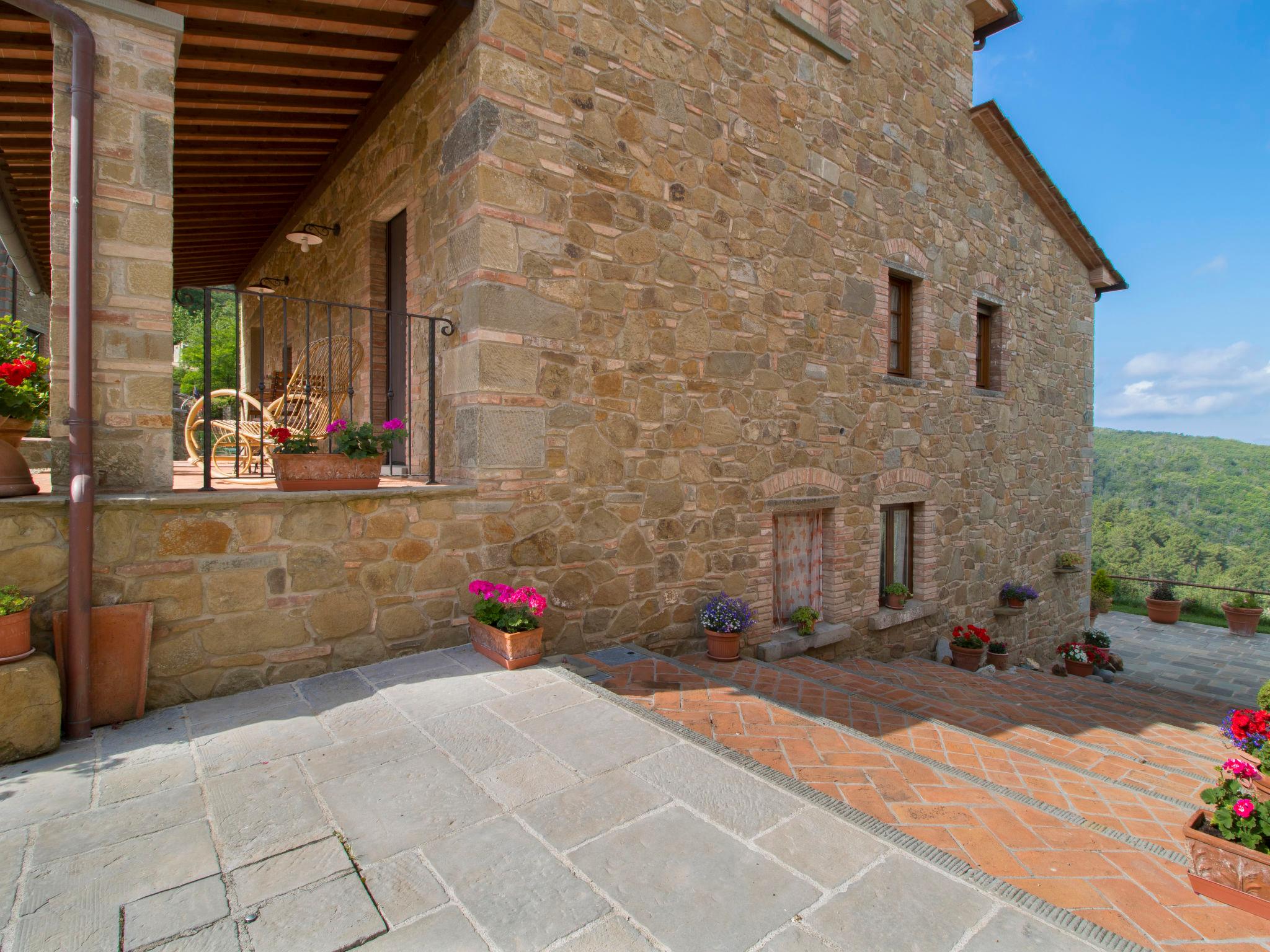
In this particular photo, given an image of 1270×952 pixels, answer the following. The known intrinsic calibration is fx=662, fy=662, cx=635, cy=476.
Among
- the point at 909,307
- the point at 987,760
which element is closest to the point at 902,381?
the point at 909,307

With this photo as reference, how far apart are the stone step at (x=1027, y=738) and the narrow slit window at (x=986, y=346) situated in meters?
5.37

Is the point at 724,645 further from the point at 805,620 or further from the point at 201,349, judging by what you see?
the point at 201,349

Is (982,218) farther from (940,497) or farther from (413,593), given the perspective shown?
(413,593)

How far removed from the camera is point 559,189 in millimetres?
4426

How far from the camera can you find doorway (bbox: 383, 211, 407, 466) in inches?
229

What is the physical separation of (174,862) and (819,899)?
1921 mm

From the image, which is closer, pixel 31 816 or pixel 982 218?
pixel 31 816

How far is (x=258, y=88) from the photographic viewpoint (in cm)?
465

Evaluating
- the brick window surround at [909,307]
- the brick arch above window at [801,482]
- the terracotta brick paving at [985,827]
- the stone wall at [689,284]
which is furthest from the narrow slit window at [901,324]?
the terracotta brick paving at [985,827]

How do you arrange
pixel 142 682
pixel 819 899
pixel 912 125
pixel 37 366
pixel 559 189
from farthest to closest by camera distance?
pixel 912 125
pixel 559 189
pixel 37 366
pixel 142 682
pixel 819 899

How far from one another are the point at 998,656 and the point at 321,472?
7979 millimetres

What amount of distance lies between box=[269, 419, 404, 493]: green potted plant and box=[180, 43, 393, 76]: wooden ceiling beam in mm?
2544

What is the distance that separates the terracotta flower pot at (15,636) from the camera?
2607 millimetres

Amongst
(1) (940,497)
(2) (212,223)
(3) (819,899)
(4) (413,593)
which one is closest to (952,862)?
(3) (819,899)
